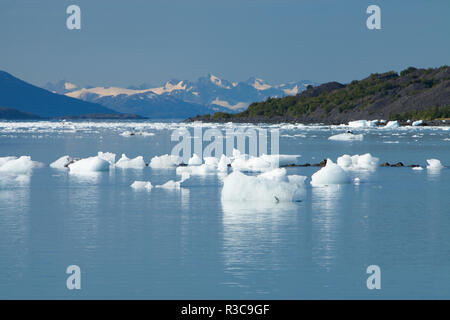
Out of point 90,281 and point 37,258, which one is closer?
point 90,281

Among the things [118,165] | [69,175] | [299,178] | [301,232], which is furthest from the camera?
[118,165]

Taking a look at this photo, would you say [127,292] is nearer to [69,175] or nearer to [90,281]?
[90,281]

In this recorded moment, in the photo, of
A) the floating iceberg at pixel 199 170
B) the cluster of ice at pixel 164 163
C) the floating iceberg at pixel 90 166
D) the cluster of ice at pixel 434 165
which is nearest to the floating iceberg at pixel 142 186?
the floating iceberg at pixel 199 170

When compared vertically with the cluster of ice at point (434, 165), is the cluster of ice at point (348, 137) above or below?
above

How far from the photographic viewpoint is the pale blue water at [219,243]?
35.5 feet

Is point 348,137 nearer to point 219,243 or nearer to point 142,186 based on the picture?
point 142,186

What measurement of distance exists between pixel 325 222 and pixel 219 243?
329cm

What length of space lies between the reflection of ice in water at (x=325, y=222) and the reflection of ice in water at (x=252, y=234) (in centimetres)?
59

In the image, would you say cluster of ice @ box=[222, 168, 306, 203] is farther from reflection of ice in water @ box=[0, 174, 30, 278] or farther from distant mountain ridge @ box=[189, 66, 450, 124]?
distant mountain ridge @ box=[189, 66, 450, 124]

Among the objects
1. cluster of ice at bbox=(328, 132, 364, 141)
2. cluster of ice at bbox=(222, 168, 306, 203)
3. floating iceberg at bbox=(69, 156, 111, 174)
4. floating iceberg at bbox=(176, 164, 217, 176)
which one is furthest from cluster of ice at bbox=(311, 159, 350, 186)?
cluster of ice at bbox=(328, 132, 364, 141)

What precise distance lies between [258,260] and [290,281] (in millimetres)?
1230

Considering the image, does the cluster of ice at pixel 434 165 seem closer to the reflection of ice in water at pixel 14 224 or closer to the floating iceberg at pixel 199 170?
the floating iceberg at pixel 199 170
